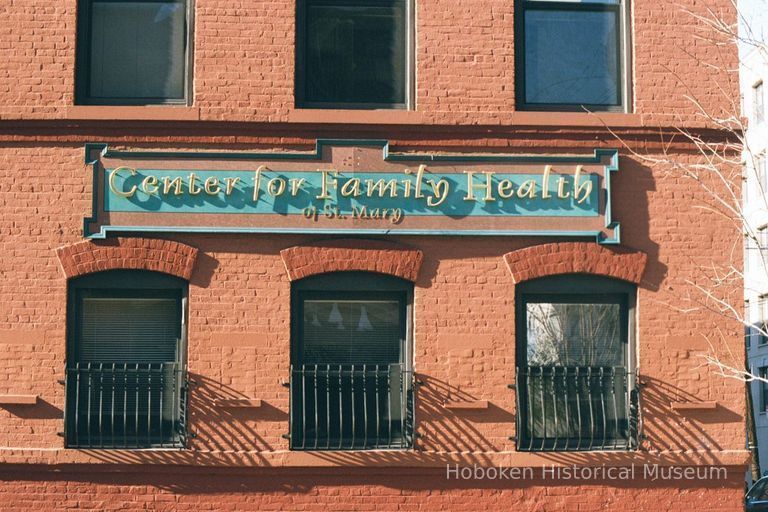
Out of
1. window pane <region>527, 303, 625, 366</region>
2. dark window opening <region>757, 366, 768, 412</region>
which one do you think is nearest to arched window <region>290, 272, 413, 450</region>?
window pane <region>527, 303, 625, 366</region>

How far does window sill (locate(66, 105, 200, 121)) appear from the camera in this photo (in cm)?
1250

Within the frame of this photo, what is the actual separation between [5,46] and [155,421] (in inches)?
177

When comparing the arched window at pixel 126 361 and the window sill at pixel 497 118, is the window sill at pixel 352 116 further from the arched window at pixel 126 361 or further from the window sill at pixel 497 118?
the arched window at pixel 126 361

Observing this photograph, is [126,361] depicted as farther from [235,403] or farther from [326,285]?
[326,285]

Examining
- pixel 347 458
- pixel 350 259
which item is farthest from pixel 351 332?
pixel 347 458

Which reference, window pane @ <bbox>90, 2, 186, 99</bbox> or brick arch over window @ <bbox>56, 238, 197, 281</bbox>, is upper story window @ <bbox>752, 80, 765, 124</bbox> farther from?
brick arch over window @ <bbox>56, 238, 197, 281</bbox>

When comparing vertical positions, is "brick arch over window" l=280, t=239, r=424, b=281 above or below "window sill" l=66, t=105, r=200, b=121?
below

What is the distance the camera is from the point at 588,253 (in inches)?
501

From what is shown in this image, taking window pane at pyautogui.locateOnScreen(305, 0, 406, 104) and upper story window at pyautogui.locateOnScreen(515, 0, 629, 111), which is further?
upper story window at pyautogui.locateOnScreen(515, 0, 629, 111)

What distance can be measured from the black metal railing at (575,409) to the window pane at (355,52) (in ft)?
Result: 11.8

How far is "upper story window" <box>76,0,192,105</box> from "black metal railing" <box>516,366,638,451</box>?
16.9ft

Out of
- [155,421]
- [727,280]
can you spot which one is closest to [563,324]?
[727,280]

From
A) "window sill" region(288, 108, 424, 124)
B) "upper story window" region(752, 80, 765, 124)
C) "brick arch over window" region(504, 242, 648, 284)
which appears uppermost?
"upper story window" region(752, 80, 765, 124)

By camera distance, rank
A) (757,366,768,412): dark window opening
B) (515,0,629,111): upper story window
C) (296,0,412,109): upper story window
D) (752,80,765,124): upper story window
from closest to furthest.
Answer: (296,0,412,109): upper story window → (515,0,629,111): upper story window → (757,366,768,412): dark window opening → (752,80,765,124): upper story window
